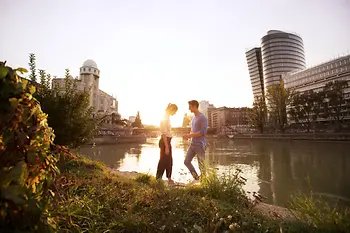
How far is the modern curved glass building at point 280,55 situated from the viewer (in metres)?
109

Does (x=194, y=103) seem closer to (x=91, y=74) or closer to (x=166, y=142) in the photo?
(x=166, y=142)

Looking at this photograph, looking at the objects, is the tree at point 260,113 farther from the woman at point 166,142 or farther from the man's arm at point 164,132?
the man's arm at point 164,132

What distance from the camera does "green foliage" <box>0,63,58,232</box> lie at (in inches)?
36.8

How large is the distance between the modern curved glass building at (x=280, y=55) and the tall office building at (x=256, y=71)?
1668 centimetres

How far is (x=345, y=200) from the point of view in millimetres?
5457

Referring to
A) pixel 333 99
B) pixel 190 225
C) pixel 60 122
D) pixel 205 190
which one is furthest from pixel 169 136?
pixel 333 99

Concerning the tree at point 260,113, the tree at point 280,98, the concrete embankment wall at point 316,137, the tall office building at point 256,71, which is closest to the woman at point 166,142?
the concrete embankment wall at point 316,137

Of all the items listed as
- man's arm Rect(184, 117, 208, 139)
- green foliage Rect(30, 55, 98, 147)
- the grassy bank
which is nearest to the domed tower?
green foliage Rect(30, 55, 98, 147)

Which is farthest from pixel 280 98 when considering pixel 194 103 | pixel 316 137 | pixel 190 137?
pixel 190 137

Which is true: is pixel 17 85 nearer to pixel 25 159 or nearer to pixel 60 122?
pixel 25 159

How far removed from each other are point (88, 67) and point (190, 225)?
73.6 meters

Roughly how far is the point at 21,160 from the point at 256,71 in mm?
148404

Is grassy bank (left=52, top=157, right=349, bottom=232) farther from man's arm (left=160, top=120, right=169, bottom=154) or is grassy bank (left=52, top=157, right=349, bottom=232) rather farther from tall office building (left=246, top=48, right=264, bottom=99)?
tall office building (left=246, top=48, right=264, bottom=99)

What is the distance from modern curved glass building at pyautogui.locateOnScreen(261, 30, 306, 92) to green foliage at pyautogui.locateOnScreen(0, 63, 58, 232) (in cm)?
12257
